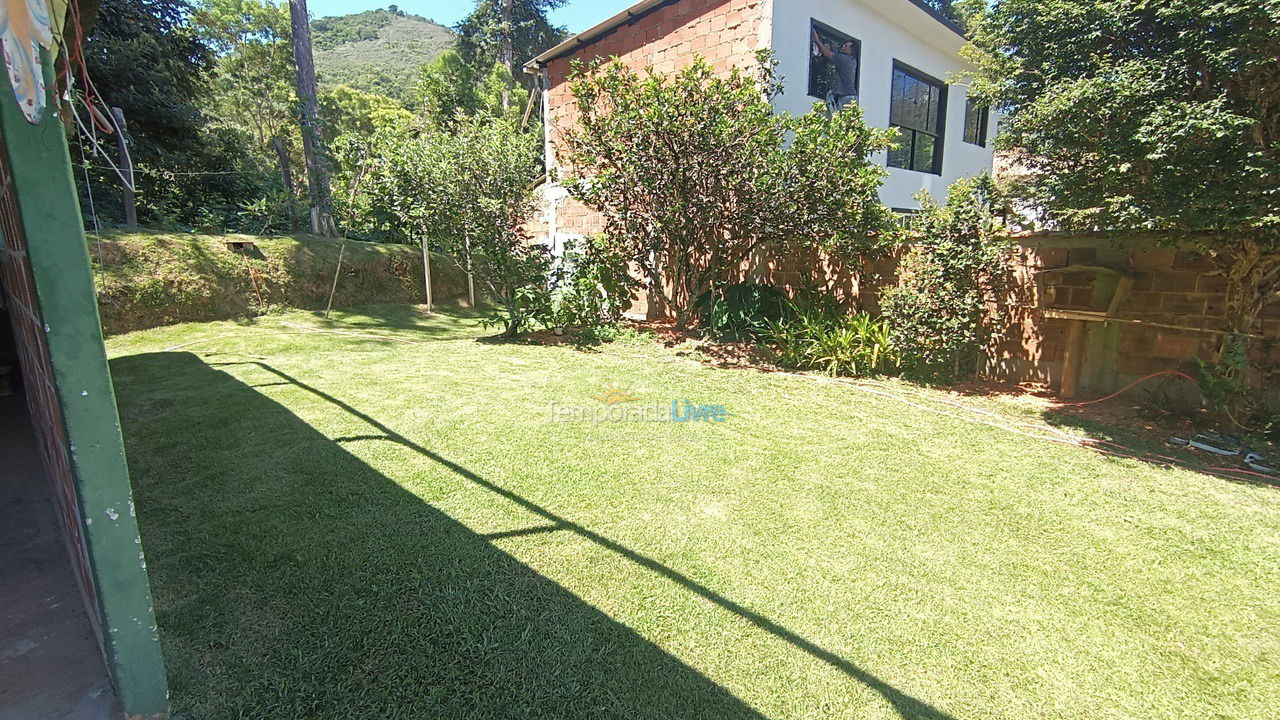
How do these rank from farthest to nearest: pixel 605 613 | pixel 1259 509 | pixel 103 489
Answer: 1. pixel 1259 509
2. pixel 605 613
3. pixel 103 489

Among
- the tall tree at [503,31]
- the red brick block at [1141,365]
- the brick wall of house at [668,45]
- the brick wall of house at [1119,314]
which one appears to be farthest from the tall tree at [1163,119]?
the tall tree at [503,31]

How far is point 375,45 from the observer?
66.2 m

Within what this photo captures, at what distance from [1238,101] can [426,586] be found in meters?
5.50

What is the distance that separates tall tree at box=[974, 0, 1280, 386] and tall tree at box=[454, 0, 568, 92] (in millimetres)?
26151

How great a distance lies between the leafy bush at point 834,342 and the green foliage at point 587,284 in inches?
97.3

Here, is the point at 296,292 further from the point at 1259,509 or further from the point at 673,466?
the point at 1259,509

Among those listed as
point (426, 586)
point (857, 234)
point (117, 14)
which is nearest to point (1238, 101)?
point (857, 234)

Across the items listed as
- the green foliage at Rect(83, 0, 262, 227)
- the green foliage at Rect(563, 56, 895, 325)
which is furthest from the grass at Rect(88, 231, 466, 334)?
the green foliage at Rect(563, 56, 895, 325)

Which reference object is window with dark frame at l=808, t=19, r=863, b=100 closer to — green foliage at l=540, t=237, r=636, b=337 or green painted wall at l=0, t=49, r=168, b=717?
green foliage at l=540, t=237, r=636, b=337

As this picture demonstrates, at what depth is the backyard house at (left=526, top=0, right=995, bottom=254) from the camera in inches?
334

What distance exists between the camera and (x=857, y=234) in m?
6.71

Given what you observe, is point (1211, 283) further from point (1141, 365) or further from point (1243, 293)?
point (1141, 365)

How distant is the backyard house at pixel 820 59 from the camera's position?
8477 mm

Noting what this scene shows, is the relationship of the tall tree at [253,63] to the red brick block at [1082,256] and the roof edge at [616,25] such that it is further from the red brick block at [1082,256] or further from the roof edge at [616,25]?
the red brick block at [1082,256]
